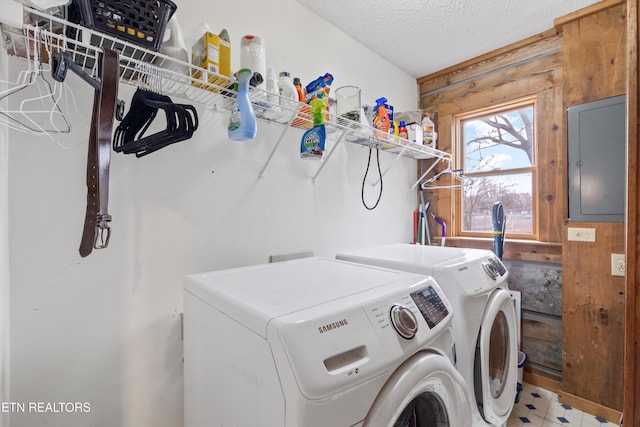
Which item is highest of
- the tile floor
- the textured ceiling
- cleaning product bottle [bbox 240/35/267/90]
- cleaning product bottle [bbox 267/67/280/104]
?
the textured ceiling

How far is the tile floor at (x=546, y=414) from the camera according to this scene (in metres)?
1.85

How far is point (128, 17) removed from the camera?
91 centimetres

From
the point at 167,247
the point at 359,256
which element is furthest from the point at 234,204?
the point at 359,256

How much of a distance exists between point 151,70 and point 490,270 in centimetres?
178

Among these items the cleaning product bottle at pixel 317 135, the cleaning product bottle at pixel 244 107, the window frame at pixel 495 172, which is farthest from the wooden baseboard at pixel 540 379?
the cleaning product bottle at pixel 244 107

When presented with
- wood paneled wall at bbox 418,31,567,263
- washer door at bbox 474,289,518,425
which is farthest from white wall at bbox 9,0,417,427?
wood paneled wall at bbox 418,31,567,263

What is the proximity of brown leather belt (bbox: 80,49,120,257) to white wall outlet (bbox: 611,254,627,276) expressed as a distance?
261 cm

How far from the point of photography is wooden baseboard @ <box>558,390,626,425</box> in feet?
6.08

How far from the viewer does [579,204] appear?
6.49 feet

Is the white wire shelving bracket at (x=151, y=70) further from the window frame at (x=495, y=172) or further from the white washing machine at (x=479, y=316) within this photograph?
the window frame at (x=495, y=172)

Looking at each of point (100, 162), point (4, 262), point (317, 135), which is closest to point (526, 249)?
point (317, 135)

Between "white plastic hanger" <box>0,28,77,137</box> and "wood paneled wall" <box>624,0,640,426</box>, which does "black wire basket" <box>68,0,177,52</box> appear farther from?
"wood paneled wall" <box>624,0,640,426</box>

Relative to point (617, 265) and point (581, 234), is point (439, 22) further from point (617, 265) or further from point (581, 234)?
point (617, 265)

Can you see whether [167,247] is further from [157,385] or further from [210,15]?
[210,15]
